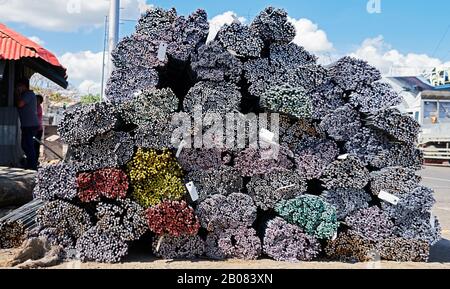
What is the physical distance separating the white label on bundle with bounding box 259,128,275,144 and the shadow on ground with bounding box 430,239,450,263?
2194 mm

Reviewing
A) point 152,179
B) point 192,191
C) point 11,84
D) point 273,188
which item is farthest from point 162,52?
point 11,84

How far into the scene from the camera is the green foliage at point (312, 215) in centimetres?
493

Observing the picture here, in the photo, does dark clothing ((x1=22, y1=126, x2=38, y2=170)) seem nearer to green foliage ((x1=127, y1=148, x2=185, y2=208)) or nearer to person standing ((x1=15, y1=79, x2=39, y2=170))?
person standing ((x1=15, y1=79, x2=39, y2=170))

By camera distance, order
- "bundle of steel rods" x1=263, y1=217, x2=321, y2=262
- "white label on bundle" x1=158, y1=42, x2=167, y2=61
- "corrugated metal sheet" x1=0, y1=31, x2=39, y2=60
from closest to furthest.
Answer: "bundle of steel rods" x1=263, y1=217, x2=321, y2=262, "white label on bundle" x1=158, y1=42, x2=167, y2=61, "corrugated metal sheet" x1=0, y1=31, x2=39, y2=60

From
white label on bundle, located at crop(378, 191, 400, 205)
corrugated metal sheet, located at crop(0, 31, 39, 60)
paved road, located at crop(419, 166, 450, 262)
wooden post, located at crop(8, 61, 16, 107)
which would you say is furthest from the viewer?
wooden post, located at crop(8, 61, 16, 107)

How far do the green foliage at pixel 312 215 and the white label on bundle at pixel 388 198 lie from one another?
54 cm

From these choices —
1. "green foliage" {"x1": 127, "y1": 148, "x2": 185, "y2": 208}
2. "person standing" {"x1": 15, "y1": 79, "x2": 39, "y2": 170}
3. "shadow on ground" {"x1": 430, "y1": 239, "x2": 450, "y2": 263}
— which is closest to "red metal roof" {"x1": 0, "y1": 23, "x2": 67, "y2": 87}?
"person standing" {"x1": 15, "y1": 79, "x2": 39, "y2": 170}

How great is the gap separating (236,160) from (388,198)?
164 cm

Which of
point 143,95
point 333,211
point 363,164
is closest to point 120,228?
point 143,95

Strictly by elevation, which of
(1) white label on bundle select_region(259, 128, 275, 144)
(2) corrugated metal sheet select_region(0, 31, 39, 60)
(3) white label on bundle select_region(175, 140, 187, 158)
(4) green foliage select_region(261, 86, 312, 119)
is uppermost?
(2) corrugated metal sheet select_region(0, 31, 39, 60)

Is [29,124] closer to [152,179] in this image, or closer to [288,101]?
[152,179]

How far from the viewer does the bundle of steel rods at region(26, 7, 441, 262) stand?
4.77 meters

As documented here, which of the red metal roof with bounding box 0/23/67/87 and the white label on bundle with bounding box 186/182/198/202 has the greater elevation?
the red metal roof with bounding box 0/23/67/87

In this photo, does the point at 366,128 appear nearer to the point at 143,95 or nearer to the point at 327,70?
the point at 327,70
